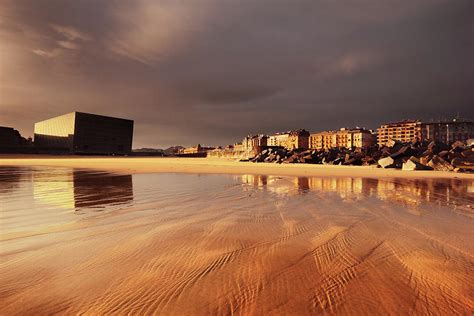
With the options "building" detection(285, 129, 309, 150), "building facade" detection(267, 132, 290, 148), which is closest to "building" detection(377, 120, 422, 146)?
"building" detection(285, 129, 309, 150)

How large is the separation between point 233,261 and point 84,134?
113 m

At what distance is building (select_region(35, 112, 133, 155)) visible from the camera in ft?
320

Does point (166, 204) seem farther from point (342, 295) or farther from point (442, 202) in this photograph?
point (442, 202)

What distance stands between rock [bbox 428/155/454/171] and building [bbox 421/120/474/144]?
160 m

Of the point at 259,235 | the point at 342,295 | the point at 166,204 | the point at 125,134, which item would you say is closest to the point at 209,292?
the point at 342,295

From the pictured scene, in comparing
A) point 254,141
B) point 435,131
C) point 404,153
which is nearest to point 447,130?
A: point 435,131

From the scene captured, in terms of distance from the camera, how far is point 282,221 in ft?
16.3

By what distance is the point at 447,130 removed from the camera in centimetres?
15162

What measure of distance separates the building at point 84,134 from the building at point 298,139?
94300 mm

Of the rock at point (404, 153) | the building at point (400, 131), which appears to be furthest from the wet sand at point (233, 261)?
the building at point (400, 131)

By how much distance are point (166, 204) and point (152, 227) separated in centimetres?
205

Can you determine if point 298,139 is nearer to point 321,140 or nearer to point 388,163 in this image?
point 321,140

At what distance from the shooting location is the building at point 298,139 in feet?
527

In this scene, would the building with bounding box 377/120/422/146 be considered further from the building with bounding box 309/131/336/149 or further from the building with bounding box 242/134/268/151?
the building with bounding box 242/134/268/151
